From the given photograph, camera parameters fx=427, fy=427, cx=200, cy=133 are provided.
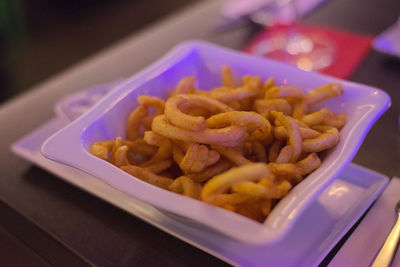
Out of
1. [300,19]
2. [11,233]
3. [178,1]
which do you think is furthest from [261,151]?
[178,1]

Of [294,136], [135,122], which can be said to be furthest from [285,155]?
[135,122]

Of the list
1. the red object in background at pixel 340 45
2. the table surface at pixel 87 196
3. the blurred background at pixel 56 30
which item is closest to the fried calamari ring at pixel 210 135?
the table surface at pixel 87 196

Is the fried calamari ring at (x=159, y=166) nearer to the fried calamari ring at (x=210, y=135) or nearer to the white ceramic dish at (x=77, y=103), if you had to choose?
the fried calamari ring at (x=210, y=135)

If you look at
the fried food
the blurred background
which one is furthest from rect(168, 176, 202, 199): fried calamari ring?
the blurred background

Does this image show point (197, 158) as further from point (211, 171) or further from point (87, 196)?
point (87, 196)

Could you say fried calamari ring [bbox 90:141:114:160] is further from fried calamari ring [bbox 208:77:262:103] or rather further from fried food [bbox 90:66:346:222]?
fried calamari ring [bbox 208:77:262:103]

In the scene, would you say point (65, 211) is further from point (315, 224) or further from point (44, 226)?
point (315, 224)
